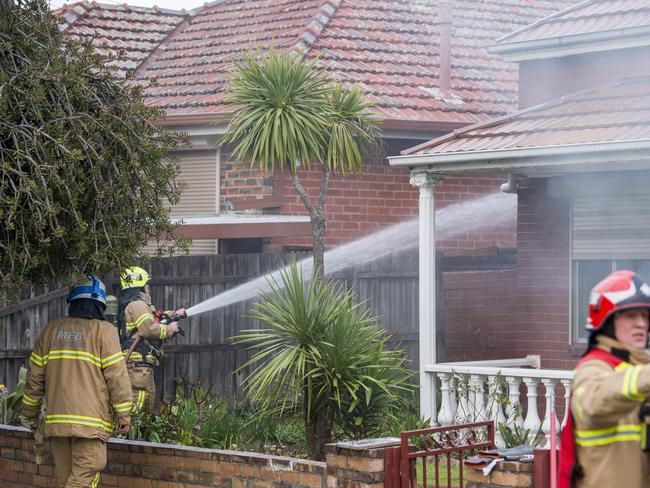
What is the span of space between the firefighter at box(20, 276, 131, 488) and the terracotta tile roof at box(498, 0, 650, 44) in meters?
6.29

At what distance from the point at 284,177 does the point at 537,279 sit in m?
3.37

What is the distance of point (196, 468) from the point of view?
8578 millimetres

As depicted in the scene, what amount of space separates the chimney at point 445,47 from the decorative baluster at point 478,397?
599cm

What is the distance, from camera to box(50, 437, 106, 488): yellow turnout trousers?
8531 millimetres

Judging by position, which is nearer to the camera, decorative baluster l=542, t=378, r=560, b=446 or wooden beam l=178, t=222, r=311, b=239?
decorative baluster l=542, t=378, r=560, b=446

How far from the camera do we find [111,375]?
8.63 meters

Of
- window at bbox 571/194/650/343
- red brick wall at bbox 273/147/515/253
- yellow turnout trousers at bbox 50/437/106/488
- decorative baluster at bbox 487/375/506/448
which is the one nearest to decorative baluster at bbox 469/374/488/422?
decorative baluster at bbox 487/375/506/448

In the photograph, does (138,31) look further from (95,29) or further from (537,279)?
(537,279)

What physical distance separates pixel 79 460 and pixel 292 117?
4.89 m

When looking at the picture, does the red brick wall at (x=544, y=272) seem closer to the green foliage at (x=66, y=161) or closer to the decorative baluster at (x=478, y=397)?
the decorative baluster at (x=478, y=397)

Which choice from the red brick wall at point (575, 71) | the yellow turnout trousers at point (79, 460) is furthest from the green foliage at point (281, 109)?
the yellow turnout trousers at point (79, 460)

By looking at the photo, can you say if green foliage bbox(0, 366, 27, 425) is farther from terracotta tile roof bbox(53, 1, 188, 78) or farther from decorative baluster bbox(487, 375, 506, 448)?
terracotta tile roof bbox(53, 1, 188, 78)

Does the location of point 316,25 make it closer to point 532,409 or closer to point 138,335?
point 138,335

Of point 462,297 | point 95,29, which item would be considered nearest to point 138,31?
point 95,29
